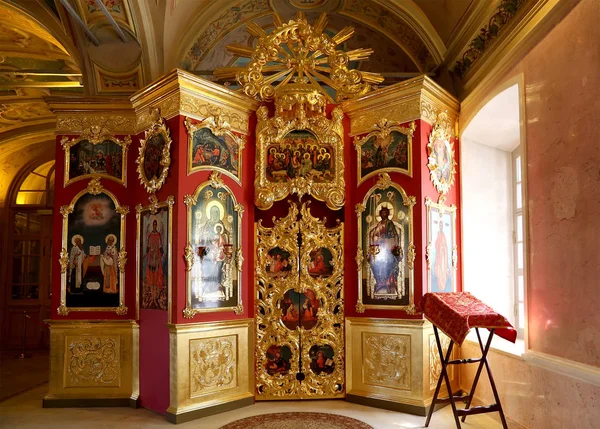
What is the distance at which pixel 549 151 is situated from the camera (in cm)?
545

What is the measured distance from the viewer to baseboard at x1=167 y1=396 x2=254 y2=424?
6785mm

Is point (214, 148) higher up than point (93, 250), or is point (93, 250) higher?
point (214, 148)

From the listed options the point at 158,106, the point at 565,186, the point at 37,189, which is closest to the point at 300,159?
the point at 158,106

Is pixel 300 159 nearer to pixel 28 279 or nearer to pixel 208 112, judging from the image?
pixel 208 112

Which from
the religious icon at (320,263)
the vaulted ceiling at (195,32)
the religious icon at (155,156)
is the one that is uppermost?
the vaulted ceiling at (195,32)

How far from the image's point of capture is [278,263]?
792 centimetres

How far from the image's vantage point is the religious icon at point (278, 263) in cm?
790

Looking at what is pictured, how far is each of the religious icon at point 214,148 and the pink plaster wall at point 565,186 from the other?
12.4 ft

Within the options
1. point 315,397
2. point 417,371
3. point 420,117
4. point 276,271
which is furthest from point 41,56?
point 417,371

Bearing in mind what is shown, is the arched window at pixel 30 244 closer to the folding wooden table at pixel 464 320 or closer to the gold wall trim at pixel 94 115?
the gold wall trim at pixel 94 115

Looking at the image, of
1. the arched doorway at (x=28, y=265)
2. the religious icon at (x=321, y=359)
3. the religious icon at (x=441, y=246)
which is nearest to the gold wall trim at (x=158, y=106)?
the religious icon at (x=441, y=246)

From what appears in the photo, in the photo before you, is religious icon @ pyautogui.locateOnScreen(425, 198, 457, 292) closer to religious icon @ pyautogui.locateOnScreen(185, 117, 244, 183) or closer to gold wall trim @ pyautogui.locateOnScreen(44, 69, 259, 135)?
religious icon @ pyautogui.locateOnScreen(185, 117, 244, 183)

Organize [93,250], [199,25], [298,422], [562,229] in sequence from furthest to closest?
1. [199,25]
2. [93,250]
3. [298,422]
4. [562,229]

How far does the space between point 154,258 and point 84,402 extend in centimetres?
226
